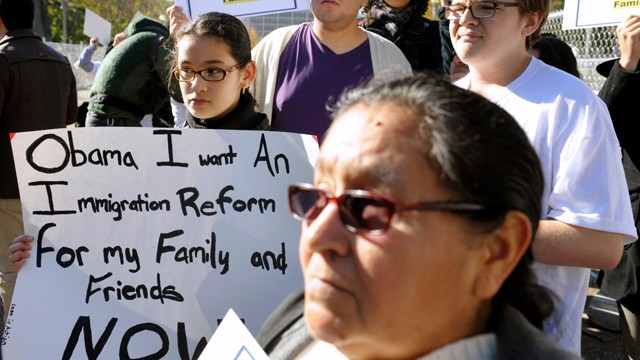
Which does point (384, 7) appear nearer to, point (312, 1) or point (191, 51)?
point (312, 1)

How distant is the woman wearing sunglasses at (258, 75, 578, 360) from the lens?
50.4 inches

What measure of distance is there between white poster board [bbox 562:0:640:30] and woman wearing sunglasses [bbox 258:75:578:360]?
199 cm

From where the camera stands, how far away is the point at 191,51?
2.79 m

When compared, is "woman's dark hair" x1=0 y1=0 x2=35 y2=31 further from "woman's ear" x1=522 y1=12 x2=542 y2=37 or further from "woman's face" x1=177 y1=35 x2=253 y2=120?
"woman's ear" x1=522 y1=12 x2=542 y2=37

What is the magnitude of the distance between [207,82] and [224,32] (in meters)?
Answer: 0.22

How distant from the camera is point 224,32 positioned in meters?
2.86

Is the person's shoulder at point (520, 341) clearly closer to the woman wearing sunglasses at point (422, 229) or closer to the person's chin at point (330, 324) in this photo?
the woman wearing sunglasses at point (422, 229)

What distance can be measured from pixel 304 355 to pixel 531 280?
0.51 meters

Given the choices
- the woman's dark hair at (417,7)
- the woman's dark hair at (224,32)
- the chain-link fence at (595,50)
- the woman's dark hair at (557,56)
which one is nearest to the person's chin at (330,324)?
the woman's dark hair at (224,32)

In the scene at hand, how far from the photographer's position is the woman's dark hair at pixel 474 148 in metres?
1.29

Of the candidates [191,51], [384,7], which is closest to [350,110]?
[191,51]

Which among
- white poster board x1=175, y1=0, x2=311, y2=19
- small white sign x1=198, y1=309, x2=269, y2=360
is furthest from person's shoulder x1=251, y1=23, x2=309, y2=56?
small white sign x1=198, y1=309, x2=269, y2=360

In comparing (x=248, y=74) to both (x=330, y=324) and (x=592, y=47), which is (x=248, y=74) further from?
(x=592, y=47)

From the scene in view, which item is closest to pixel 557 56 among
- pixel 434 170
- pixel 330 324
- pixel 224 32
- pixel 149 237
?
pixel 224 32
